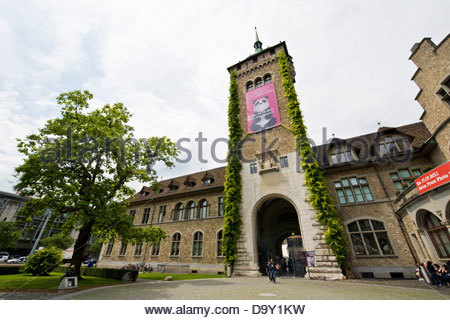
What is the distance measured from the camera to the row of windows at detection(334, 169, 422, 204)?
1517 centimetres

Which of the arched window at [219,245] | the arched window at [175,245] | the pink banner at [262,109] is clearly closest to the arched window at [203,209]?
the arched window at [219,245]

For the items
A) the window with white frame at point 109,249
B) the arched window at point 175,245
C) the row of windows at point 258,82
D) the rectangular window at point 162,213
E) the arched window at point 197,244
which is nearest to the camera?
the arched window at point 197,244

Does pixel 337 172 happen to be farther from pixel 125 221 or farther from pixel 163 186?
pixel 163 186

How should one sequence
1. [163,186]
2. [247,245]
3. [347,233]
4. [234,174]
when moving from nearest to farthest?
[347,233] < [247,245] < [234,174] < [163,186]

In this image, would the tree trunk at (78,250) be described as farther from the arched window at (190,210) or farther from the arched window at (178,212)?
the arched window at (178,212)

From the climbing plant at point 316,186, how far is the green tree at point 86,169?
488 inches

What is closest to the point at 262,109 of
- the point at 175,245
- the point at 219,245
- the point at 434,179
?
the point at 434,179

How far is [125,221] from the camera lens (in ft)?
43.5

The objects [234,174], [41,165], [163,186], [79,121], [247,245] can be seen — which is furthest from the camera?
[163,186]

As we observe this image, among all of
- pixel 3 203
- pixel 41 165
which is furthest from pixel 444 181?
pixel 3 203

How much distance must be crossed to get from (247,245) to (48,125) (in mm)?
16982

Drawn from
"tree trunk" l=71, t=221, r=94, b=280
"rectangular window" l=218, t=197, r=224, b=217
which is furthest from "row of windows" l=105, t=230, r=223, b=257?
"tree trunk" l=71, t=221, r=94, b=280

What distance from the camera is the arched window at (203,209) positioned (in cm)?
2269

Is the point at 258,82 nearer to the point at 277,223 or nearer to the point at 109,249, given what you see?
the point at 277,223
